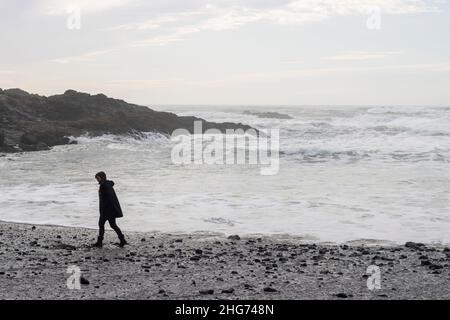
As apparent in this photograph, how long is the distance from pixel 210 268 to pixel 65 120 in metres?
41.9

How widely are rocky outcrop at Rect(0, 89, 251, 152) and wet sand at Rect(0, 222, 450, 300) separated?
24390 mm

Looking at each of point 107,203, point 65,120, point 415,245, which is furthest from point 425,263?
point 65,120

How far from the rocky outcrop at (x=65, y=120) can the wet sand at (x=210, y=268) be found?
80.0 feet

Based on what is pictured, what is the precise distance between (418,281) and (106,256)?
5.35 m

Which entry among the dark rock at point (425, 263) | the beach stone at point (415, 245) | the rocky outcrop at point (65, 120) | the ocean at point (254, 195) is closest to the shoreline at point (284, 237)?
the ocean at point (254, 195)

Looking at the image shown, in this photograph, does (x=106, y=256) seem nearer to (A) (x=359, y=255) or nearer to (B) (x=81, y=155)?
(A) (x=359, y=255)

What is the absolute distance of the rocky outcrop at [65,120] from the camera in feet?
122

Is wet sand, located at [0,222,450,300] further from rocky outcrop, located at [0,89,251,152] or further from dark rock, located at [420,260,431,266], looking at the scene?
rocky outcrop, located at [0,89,251,152]

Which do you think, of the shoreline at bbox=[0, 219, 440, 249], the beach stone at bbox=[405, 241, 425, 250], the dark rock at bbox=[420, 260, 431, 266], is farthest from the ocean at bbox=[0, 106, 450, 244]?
the dark rock at bbox=[420, 260, 431, 266]

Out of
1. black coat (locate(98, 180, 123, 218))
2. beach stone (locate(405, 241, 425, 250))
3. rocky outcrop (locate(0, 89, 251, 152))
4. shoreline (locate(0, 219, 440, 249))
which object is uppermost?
rocky outcrop (locate(0, 89, 251, 152))

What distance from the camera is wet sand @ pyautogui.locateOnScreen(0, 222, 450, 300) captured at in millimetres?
7203

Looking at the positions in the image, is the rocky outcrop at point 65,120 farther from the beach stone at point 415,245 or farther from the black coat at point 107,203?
the beach stone at point 415,245

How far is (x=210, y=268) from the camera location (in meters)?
8.70

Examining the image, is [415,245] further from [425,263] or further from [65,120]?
[65,120]
